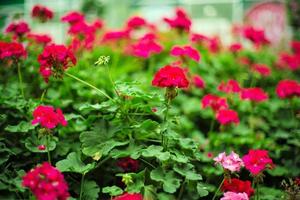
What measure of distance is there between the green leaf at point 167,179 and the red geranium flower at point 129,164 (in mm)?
272

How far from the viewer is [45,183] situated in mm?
1416

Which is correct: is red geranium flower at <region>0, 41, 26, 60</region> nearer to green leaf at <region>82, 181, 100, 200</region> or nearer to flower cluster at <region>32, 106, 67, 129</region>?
flower cluster at <region>32, 106, 67, 129</region>

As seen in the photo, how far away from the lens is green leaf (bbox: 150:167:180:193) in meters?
1.79

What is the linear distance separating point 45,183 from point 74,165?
461 mm

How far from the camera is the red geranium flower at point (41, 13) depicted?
2.63 m

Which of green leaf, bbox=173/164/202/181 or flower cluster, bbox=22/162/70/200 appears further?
green leaf, bbox=173/164/202/181

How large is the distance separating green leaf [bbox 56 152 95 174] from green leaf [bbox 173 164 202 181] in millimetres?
386

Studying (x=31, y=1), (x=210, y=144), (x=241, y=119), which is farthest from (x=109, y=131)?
(x=31, y=1)

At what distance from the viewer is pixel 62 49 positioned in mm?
1909

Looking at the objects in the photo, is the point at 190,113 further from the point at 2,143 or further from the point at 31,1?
the point at 31,1

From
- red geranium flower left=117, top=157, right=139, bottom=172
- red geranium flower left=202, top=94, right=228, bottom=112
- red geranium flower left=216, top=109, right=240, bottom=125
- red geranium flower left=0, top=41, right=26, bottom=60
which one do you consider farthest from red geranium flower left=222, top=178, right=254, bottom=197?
red geranium flower left=0, top=41, right=26, bottom=60

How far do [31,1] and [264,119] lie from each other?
783 cm

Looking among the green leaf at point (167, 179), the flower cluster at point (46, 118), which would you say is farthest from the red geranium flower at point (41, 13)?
the green leaf at point (167, 179)

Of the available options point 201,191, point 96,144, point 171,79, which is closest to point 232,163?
point 201,191
